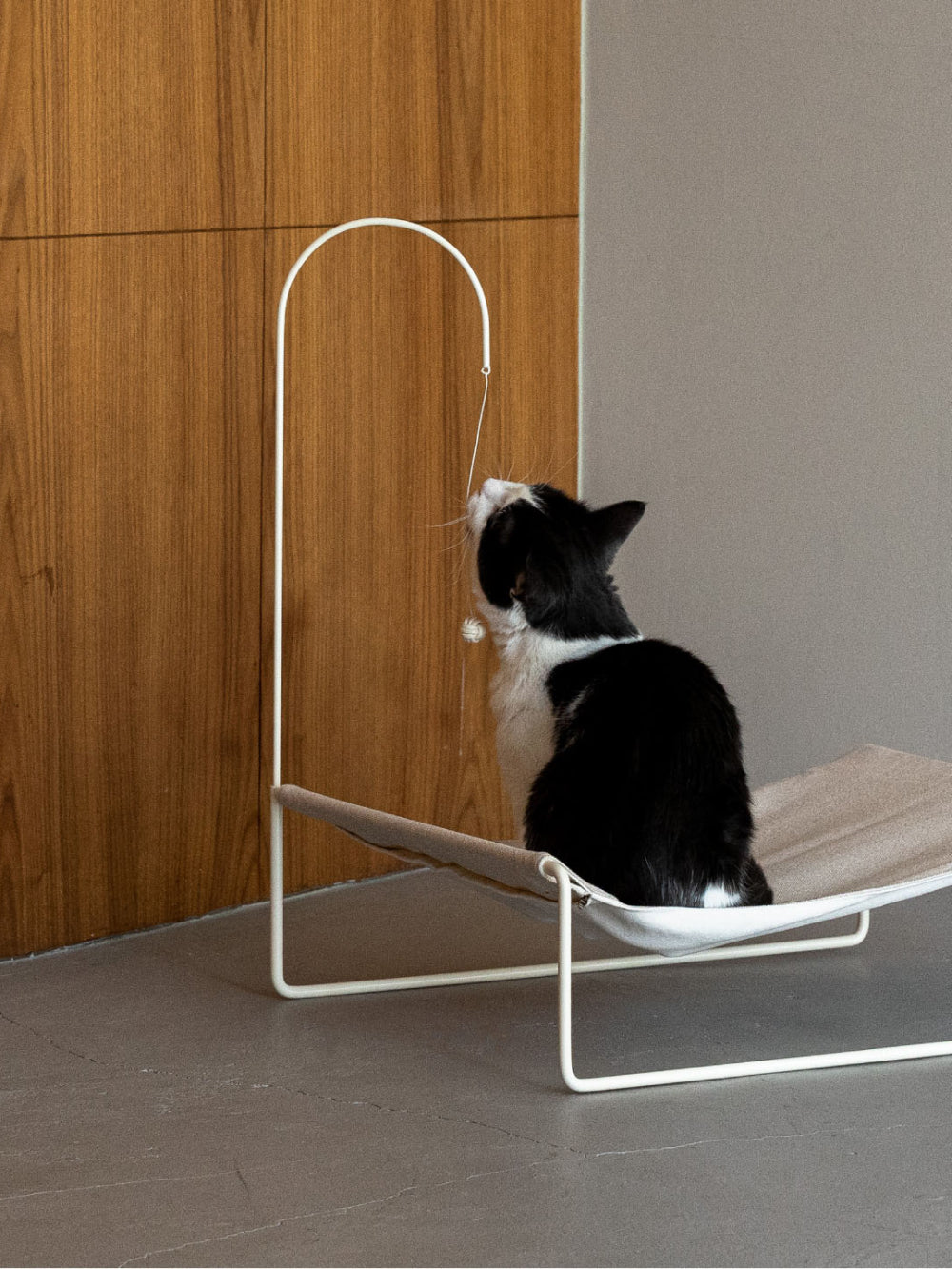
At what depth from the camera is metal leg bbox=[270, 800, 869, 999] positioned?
2.36 m

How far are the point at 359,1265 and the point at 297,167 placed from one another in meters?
2.03

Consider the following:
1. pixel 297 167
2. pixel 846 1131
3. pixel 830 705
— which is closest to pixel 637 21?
pixel 297 167

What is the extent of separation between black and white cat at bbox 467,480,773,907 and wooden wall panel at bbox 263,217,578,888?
0.74 meters

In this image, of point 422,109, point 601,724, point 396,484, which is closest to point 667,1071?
point 601,724

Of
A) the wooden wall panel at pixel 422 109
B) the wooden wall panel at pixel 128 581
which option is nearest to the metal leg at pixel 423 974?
the wooden wall panel at pixel 128 581

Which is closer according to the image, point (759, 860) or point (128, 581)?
point (759, 860)

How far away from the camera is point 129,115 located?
258 centimetres

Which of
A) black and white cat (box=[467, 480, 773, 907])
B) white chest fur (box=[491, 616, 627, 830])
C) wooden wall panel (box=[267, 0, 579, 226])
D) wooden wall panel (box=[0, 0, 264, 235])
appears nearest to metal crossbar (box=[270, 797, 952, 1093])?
black and white cat (box=[467, 480, 773, 907])

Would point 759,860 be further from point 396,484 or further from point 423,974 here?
point 396,484

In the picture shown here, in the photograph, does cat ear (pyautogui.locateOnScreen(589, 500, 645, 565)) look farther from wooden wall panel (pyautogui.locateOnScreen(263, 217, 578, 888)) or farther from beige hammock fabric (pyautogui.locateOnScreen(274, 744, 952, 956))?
wooden wall panel (pyautogui.locateOnScreen(263, 217, 578, 888))

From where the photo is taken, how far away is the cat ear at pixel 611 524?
2.17 m

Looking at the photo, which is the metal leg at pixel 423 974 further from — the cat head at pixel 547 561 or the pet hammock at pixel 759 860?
the cat head at pixel 547 561

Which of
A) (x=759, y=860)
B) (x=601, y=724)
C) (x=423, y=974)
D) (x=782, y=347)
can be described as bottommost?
(x=423, y=974)

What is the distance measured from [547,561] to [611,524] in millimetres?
127
